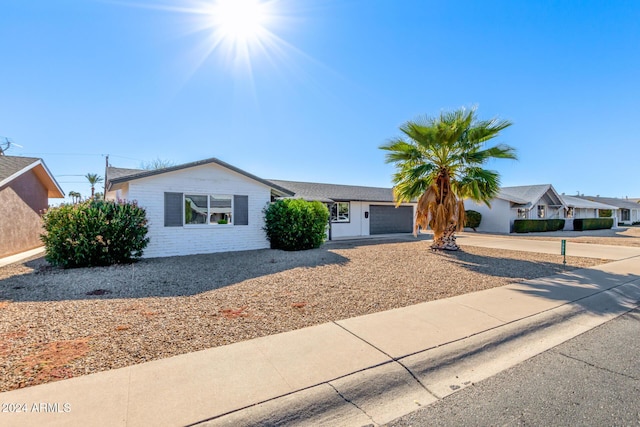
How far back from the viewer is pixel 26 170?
41.2 feet

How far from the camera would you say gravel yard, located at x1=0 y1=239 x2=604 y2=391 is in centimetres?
342

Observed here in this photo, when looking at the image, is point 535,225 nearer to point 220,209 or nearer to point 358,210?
point 358,210

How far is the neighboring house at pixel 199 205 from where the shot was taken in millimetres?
10438

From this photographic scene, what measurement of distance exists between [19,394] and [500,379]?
460 centimetres

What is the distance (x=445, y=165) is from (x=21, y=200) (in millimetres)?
19025

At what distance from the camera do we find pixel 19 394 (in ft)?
8.28

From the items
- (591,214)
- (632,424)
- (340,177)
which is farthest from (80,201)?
(591,214)

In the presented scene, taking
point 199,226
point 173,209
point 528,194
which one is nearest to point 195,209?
point 199,226

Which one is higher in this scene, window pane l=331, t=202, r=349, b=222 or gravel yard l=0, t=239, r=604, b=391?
window pane l=331, t=202, r=349, b=222

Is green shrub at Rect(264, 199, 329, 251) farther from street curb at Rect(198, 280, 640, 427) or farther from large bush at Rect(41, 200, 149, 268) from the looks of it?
street curb at Rect(198, 280, 640, 427)

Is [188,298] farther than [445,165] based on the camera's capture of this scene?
No

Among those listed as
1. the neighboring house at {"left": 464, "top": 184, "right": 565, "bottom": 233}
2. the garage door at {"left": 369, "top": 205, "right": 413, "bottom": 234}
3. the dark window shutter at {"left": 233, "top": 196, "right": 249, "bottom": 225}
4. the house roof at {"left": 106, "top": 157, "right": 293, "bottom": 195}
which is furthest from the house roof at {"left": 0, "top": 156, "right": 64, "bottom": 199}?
the neighboring house at {"left": 464, "top": 184, "right": 565, "bottom": 233}

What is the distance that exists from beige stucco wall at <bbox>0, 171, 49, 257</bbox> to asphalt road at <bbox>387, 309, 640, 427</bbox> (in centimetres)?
1575

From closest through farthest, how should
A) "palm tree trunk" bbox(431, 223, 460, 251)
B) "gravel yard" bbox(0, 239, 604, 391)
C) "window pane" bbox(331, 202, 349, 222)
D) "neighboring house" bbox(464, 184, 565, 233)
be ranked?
"gravel yard" bbox(0, 239, 604, 391) < "palm tree trunk" bbox(431, 223, 460, 251) < "window pane" bbox(331, 202, 349, 222) < "neighboring house" bbox(464, 184, 565, 233)
